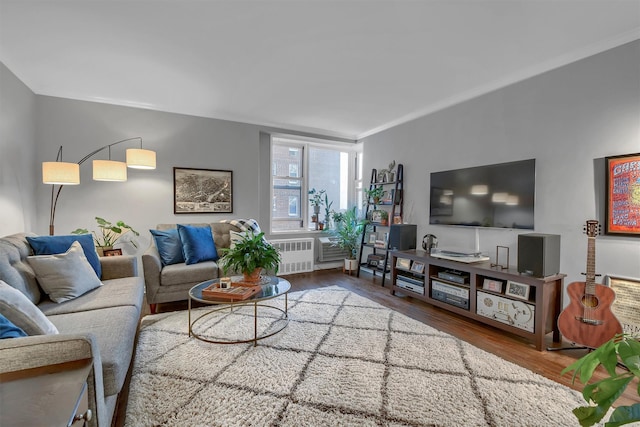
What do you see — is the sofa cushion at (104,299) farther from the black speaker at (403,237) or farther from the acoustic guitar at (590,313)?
the acoustic guitar at (590,313)

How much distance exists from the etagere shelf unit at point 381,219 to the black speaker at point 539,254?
1.78m

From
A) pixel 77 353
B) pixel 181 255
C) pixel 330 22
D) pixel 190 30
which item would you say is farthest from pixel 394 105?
pixel 77 353

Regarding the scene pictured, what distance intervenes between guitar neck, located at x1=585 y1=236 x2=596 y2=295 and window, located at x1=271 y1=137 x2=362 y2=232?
11.8 feet

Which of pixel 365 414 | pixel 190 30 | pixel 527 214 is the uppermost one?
pixel 190 30

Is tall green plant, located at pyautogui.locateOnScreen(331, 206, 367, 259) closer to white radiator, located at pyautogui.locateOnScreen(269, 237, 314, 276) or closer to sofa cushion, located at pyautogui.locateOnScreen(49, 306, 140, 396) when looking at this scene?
white radiator, located at pyautogui.locateOnScreen(269, 237, 314, 276)

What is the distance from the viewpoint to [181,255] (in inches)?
135

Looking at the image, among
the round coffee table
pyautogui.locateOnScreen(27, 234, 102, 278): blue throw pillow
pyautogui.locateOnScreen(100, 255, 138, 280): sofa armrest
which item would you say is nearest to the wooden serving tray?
the round coffee table

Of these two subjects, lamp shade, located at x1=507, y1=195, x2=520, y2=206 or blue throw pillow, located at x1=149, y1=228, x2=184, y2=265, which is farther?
blue throw pillow, located at x1=149, y1=228, x2=184, y2=265

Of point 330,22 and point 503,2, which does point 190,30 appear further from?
point 503,2

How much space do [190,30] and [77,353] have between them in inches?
86.3

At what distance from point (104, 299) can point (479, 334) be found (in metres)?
2.94

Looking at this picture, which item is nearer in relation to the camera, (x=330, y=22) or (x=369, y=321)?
(x=330, y=22)

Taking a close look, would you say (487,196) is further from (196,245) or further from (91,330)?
(91,330)

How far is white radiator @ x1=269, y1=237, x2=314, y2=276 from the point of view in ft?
15.6
